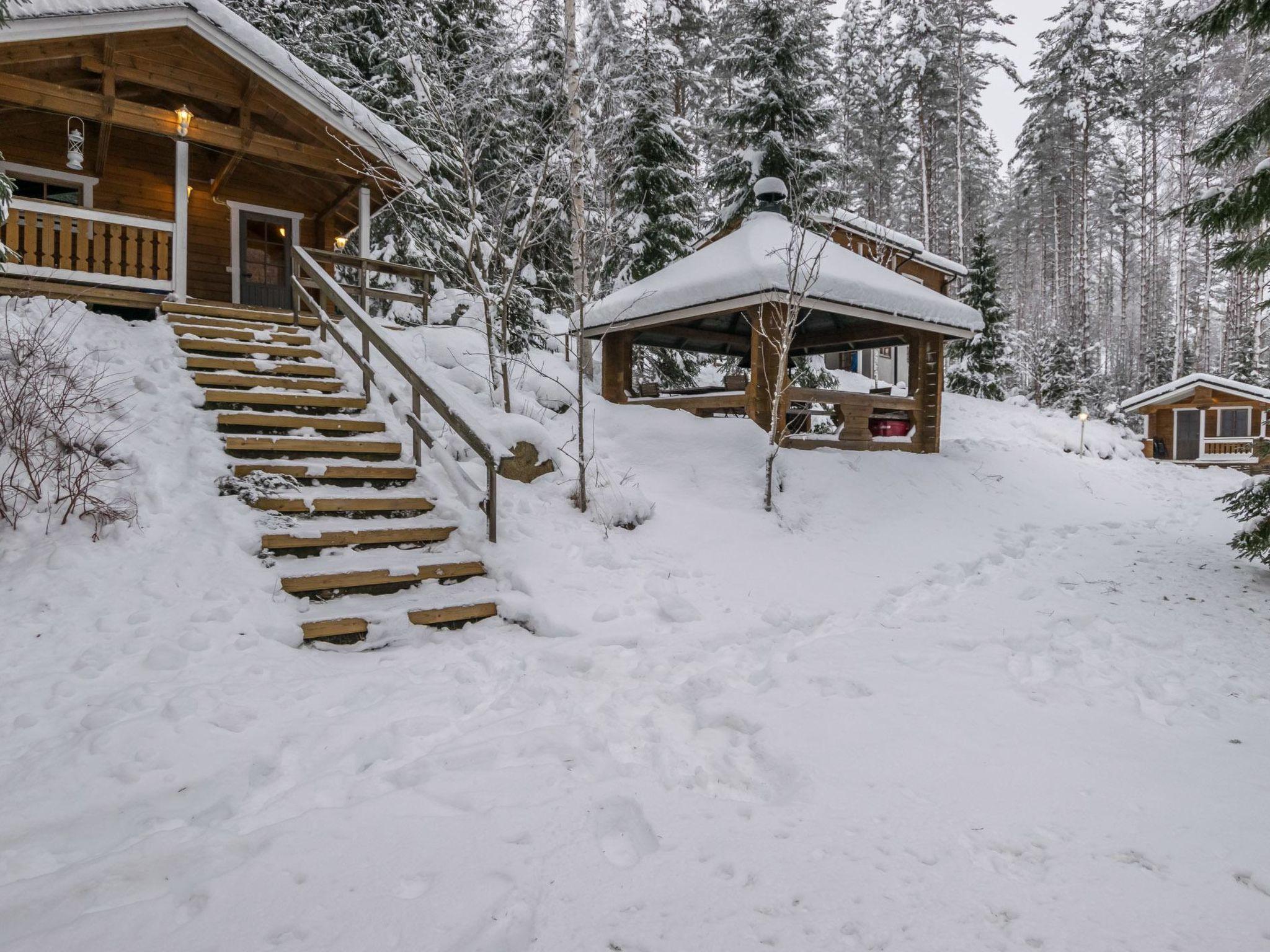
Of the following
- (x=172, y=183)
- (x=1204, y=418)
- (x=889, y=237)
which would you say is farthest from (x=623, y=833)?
(x=1204, y=418)

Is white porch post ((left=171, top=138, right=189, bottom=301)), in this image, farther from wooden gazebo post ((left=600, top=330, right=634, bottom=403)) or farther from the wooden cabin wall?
wooden gazebo post ((left=600, top=330, right=634, bottom=403))

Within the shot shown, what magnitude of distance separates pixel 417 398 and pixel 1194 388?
26428 mm

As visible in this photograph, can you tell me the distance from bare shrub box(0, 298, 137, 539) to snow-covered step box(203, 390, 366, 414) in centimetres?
94

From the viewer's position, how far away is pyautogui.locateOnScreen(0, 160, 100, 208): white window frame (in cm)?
988

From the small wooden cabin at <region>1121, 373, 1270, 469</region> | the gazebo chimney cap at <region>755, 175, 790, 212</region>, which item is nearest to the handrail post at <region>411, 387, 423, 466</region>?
the gazebo chimney cap at <region>755, 175, 790, 212</region>

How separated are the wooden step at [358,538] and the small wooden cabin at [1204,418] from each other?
25.2 meters

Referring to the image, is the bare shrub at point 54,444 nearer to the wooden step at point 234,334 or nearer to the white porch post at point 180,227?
the wooden step at point 234,334

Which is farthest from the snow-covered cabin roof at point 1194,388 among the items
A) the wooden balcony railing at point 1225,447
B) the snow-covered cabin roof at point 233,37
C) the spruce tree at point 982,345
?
the snow-covered cabin roof at point 233,37

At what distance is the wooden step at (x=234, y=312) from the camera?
8.54m

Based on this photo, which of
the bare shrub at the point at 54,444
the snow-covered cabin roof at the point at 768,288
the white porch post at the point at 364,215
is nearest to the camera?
the bare shrub at the point at 54,444

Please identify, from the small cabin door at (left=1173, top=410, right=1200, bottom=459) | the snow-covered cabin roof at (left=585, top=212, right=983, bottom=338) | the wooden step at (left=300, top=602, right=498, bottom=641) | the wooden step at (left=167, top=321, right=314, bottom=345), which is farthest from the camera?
the small cabin door at (left=1173, top=410, right=1200, bottom=459)

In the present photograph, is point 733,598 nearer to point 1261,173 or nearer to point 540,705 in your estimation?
point 540,705

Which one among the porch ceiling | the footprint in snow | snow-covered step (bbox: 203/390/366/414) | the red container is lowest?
the footprint in snow

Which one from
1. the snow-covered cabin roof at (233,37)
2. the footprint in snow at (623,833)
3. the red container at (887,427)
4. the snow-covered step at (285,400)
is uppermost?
the snow-covered cabin roof at (233,37)
